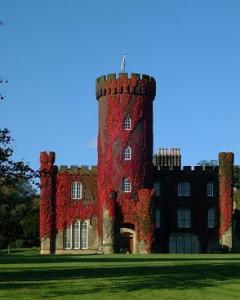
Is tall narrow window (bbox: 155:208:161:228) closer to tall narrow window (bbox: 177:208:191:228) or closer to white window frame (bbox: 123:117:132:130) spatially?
tall narrow window (bbox: 177:208:191:228)

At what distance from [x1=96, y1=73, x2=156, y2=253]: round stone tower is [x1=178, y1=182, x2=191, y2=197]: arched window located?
6.67 metres

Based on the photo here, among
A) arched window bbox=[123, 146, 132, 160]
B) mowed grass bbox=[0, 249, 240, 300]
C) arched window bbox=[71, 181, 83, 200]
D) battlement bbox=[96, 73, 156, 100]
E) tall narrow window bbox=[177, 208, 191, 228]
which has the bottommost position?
mowed grass bbox=[0, 249, 240, 300]

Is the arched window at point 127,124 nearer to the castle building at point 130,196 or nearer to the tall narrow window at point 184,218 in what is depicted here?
the castle building at point 130,196

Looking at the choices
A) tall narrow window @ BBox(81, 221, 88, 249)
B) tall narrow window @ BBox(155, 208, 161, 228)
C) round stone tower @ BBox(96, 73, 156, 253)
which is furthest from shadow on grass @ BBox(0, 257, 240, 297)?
tall narrow window @ BBox(155, 208, 161, 228)

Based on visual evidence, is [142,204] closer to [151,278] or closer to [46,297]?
[151,278]

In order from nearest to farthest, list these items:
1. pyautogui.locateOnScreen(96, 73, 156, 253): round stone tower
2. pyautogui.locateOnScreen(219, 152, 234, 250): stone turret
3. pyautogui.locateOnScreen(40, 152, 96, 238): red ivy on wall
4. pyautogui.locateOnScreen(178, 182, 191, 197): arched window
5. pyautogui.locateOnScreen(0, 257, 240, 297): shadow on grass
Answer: pyautogui.locateOnScreen(0, 257, 240, 297): shadow on grass
pyautogui.locateOnScreen(96, 73, 156, 253): round stone tower
pyautogui.locateOnScreen(40, 152, 96, 238): red ivy on wall
pyautogui.locateOnScreen(219, 152, 234, 250): stone turret
pyautogui.locateOnScreen(178, 182, 191, 197): arched window

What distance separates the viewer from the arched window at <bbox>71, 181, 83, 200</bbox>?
7038 centimetres

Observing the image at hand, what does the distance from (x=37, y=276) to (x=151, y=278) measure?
4.50 metres

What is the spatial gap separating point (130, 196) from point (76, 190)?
753 centimetres

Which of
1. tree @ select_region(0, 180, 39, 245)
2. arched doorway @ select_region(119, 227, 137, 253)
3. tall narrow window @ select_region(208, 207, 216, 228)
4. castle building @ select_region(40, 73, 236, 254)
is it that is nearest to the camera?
castle building @ select_region(40, 73, 236, 254)

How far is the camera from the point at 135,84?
66.7 m

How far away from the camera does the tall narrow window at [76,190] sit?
231ft

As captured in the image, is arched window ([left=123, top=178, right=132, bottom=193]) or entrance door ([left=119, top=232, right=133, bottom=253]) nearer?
arched window ([left=123, top=178, right=132, bottom=193])

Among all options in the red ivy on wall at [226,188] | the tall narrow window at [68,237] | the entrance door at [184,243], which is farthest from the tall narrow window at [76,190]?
the red ivy on wall at [226,188]
